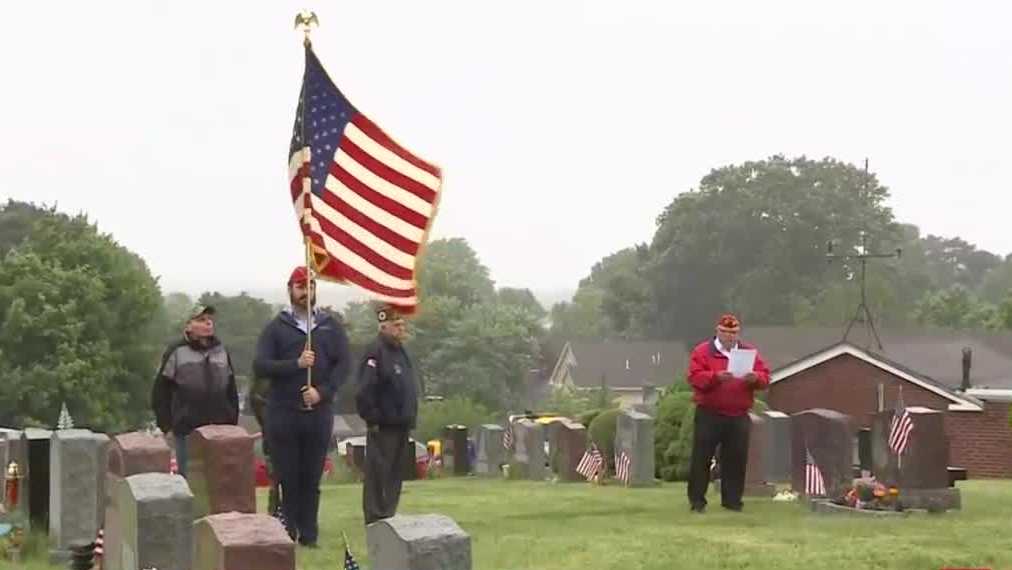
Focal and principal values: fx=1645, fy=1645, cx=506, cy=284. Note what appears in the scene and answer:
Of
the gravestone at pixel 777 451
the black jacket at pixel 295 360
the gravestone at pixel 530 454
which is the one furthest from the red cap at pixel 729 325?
the gravestone at pixel 530 454

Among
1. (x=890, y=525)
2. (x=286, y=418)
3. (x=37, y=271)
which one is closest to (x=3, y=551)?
(x=286, y=418)

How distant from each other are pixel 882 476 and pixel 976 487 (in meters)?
4.30

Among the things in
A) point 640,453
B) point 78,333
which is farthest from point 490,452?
point 78,333

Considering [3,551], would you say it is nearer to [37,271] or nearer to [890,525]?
[890,525]

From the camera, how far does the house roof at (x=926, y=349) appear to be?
46.9 m

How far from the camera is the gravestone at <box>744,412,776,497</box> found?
14756 mm

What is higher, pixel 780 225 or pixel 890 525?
pixel 780 225

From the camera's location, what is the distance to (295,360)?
9.95 m

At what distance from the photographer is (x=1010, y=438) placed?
31.8m

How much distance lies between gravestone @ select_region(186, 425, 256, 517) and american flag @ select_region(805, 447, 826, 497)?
5621mm

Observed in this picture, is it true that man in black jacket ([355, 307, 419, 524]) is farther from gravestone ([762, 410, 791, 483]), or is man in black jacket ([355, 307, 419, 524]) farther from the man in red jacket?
gravestone ([762, 410, 791, 483])

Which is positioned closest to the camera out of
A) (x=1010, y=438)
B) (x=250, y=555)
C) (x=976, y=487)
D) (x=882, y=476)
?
(x=250, y=555)

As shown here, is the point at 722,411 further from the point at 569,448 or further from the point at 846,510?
the point at 569,448

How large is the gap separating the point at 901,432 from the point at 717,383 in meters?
1.52
